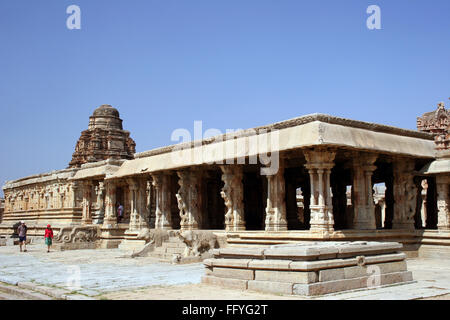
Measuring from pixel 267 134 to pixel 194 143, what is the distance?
13.1ft

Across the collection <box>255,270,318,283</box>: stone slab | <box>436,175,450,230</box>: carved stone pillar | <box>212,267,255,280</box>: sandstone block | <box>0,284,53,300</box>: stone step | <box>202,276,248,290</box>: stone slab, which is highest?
<box>436,175,450,230</box>: carved stone pillar

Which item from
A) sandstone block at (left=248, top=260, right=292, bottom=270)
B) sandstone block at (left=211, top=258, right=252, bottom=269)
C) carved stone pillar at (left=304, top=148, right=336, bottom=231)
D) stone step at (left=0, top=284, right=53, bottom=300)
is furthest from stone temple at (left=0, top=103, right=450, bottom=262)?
stone step at (left=0, top=284, right=53, bottom=300)

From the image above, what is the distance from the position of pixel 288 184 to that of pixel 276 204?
7.57 m

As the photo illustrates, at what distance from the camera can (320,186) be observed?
13352mm

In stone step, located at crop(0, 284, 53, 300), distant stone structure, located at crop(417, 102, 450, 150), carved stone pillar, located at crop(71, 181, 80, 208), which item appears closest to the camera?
stone step, located at crop(0, 284, 53, 300)

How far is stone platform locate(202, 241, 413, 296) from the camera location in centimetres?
796

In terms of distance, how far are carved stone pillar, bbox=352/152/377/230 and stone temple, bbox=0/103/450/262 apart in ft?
0.10

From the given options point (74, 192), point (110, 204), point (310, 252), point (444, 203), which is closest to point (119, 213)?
point (74, 192)

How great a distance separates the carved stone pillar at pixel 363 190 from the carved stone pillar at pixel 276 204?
2.19 m

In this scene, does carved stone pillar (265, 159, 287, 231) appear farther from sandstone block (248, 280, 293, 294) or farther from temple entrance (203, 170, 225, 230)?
temple entrance (203, 170, 225, 230)

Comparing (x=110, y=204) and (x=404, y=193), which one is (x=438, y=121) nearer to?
(x=404, y=193)

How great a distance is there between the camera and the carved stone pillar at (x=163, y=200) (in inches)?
789

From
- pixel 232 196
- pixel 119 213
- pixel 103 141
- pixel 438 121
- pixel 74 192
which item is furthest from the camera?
pixel 103 141
